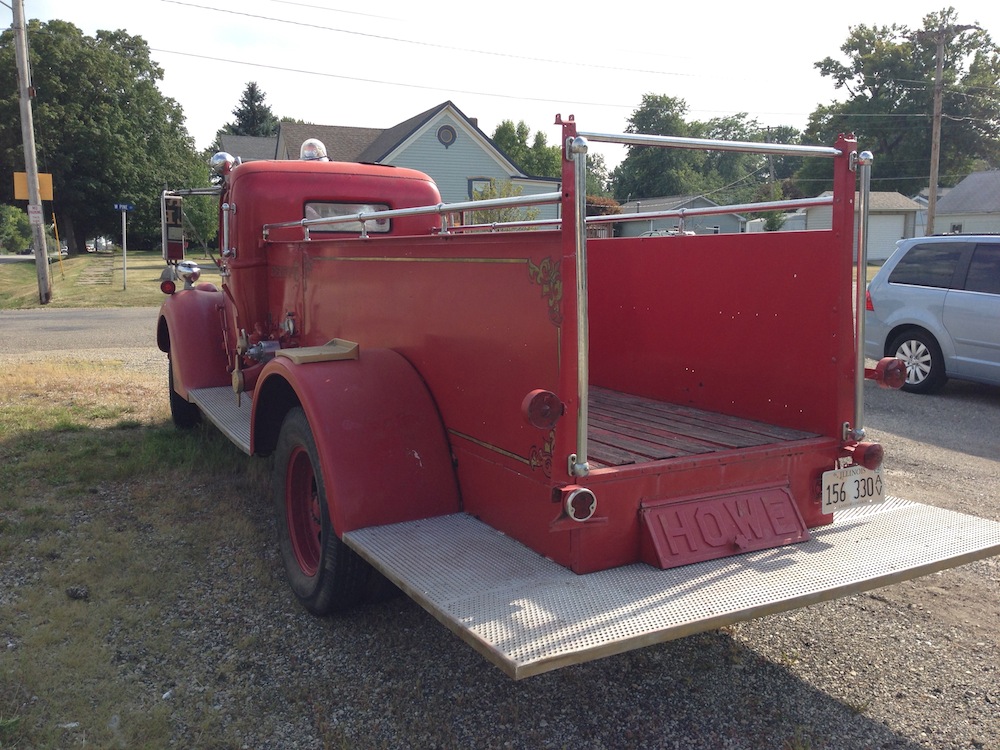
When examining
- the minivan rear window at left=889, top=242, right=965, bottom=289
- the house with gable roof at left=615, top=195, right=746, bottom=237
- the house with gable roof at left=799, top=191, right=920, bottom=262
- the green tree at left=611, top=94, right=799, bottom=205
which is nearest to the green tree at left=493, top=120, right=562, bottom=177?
the green tree at left=611, top=94, right=799, bottom=205

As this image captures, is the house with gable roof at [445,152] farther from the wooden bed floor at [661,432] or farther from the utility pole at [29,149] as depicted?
the wooden bed floor at [661,432]

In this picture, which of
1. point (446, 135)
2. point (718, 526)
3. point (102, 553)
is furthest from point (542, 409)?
point (446, 135)

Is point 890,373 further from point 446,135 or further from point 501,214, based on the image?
point 446,135

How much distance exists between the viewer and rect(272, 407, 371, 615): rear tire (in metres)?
3.35

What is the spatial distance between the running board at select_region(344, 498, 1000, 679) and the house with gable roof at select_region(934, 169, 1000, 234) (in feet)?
159

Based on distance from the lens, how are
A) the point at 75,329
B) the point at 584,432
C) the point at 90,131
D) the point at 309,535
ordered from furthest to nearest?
the point at 90,131
the point at 75,329
the point at 309,535
the point at 584,432

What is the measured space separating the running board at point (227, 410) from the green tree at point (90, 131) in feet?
118

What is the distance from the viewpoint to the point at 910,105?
172ft

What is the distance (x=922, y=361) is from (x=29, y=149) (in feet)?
62.9

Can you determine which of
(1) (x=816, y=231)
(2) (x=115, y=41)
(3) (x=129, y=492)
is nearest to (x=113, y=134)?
(2) (x=115, y=41)

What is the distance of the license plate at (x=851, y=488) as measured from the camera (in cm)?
318

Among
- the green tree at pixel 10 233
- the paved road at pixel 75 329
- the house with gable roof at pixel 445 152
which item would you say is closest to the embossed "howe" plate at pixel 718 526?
the paved road at pixel 75 329

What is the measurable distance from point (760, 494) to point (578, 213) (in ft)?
4.44

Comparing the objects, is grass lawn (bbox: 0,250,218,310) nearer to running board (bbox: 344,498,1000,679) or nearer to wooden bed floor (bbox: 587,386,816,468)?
wooden bed floor (bbox: 587,386,816,468)
